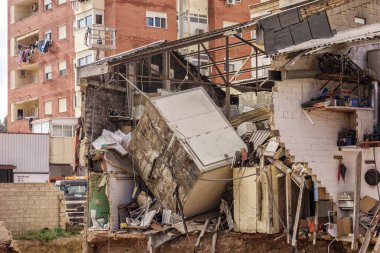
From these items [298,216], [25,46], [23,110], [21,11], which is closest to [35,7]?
[21,11]

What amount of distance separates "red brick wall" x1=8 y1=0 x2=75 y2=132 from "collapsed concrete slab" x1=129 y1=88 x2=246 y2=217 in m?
28.6

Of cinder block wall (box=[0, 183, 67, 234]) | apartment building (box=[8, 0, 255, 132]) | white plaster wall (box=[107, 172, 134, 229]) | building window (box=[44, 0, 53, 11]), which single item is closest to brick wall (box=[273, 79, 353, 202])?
white plaster wall (box=[107, 172, 134, 229])

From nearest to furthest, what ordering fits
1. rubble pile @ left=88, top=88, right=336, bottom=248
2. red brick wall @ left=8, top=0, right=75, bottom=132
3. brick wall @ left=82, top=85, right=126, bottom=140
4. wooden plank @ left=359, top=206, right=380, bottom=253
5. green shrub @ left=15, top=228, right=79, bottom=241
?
wooden plank @ left=359, top=206, right=380, bottom=253 < rubble pile @ left=88, top=88, right=336, bottom=248 < brick wall @ left=82, top=85, right=126, bottom=140 < green shrub @ left=15, top=228, right=79, bottom=241 < red brick wall @ left=8, top=0, right=75, bottom=132

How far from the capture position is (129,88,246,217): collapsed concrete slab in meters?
18.8

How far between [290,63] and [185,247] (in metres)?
6.01

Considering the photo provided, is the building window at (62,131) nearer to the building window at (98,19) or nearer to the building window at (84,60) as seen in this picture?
the building window at (84,60)

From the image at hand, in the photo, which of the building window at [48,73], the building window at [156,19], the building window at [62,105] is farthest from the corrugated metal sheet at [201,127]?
the building window at [48,73]

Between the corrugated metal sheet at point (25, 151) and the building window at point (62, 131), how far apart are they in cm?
416

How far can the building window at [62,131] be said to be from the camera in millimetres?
46281

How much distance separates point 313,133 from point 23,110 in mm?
40982

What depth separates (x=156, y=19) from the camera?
47.3 m

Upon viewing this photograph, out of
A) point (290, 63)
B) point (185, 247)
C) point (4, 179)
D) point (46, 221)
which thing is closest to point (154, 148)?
point (185, 247)

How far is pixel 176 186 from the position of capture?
19328 millimetres

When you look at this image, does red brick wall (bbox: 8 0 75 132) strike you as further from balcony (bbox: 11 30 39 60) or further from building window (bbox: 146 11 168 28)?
building window (bbox: 146 11 168 28)
